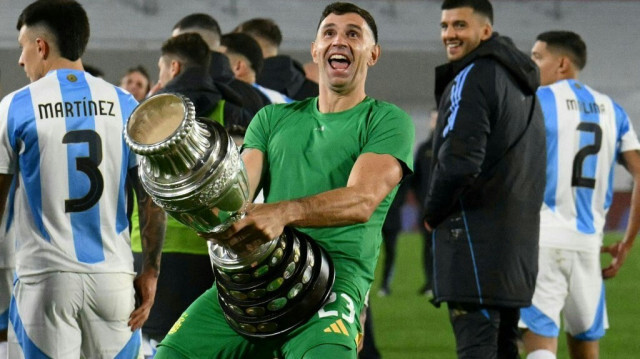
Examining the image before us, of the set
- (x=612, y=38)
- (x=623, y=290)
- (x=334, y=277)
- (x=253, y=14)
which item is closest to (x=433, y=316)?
(x=623, y=290)

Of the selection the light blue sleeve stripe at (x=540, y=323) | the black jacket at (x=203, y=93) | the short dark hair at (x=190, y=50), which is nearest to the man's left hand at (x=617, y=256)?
the light blue sleeve stripe at (x=540, y=323)

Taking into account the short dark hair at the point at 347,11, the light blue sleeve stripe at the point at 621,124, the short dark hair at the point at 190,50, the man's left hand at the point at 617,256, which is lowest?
the man's left hand at the point at 617,256

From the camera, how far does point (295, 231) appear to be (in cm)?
304

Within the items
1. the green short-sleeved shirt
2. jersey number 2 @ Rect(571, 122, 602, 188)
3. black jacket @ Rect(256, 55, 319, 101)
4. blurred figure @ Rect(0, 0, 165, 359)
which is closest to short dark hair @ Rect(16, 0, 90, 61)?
blurred figure @ Rect(0, 0, 165, 359)

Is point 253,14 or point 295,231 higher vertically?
point 295,231

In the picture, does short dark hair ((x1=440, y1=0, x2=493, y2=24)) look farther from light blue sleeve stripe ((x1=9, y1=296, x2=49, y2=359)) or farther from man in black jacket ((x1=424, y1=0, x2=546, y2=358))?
light blue sleeve stripe ((x1=9, y1=296, x2=49, y2=359))

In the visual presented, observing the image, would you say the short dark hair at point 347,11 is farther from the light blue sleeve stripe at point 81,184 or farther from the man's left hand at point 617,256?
the man's left hand at point 617,256

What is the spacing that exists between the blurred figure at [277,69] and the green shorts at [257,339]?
3790mm

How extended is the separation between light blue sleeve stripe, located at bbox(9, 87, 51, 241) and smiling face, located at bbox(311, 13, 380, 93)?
123 centimetres

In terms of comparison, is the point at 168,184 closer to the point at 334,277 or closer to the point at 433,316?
the point at 334,277

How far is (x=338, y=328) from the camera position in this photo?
3.06 meters

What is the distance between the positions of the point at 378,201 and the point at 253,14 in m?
24.8

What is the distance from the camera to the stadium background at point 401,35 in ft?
82.0

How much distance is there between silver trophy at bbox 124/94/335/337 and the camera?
2.41 meters
